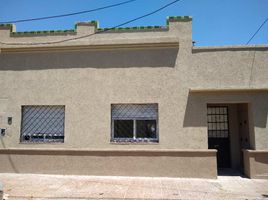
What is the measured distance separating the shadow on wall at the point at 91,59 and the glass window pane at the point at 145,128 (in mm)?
2187

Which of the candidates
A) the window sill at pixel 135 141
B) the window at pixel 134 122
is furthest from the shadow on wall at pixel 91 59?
the window sill at pixel 135 141

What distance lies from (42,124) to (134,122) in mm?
3679

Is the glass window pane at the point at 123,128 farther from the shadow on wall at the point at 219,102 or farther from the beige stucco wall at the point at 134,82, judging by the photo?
the shadow on wall at the point at 219,102

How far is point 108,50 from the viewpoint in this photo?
1074 centimetres

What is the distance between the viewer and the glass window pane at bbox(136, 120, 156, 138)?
10.4 metres

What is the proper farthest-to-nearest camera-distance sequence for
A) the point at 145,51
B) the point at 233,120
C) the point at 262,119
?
the point at 233,120 < the point at 145,51 < the point at 262,119

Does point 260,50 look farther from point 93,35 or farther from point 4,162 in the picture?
point 4,162

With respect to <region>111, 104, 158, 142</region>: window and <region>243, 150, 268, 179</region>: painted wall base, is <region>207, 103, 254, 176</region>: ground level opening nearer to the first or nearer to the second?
<region>243, 150, 268, 179</region>: painted wall base

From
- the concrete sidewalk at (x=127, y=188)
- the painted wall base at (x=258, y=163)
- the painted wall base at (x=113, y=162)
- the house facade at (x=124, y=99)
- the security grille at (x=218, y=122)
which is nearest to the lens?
the concrete sidewalk at (x=127, y=188)

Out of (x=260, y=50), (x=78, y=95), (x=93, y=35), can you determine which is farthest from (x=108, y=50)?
(x=260, y=50)

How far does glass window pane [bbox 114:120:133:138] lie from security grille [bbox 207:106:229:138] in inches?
143

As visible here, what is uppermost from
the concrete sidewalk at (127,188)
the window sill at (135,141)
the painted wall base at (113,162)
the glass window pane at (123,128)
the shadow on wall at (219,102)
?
the shadow on wall at (219,102)

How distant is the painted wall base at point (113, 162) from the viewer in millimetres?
9797

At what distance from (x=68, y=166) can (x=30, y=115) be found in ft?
8.56
